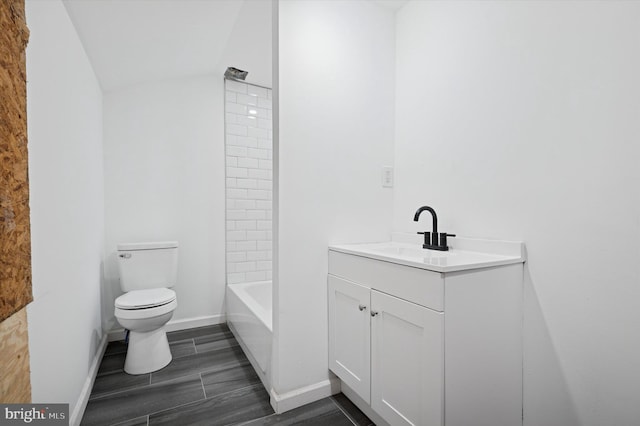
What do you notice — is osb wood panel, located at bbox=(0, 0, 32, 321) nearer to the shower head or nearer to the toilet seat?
the toilet seat

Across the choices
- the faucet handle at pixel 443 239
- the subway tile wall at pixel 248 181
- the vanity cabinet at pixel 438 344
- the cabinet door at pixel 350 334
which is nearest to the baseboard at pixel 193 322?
the subway tile wall at pixel 248 181

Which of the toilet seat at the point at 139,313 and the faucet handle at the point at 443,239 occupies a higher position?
the faucet handle at the point at 443,239

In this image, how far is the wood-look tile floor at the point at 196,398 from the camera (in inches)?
64.3

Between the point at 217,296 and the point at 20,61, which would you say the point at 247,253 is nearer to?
the point at 217,296

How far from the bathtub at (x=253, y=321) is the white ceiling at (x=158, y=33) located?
2.02 metres

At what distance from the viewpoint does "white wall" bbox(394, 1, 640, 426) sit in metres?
1.09

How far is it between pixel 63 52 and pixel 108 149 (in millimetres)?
1237

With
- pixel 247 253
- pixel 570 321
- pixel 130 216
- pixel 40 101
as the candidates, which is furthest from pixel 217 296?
pixel 570 321

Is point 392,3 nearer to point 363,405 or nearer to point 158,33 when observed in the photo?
point 158,33

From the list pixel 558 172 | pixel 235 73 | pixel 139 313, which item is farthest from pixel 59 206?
pixel 558 172

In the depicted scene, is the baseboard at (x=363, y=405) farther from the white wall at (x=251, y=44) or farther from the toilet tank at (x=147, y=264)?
the white wall at (x=251, y=44)

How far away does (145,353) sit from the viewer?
7.07 ft

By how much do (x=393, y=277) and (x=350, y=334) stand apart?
1.65 ft

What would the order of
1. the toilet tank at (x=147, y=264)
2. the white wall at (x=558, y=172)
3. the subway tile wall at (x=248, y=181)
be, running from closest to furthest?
the white wall at (x=558, y=172)
the toilet tank at (x=147, y=264)
the subway tile wall at (x=248, y=181)
